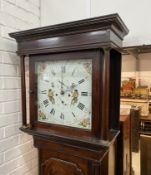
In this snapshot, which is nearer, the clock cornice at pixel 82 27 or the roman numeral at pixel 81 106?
the clock cornice at pixel 82 27

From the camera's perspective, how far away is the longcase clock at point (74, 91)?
0.76 m

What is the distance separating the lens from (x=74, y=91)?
0.86 metres

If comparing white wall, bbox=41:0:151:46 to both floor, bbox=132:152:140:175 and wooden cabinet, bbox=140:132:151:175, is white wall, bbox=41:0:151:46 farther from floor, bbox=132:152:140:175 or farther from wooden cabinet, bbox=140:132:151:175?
floor, bbox=132:152:140:175

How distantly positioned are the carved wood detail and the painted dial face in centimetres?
22

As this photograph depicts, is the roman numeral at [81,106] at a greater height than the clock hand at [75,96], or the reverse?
the clock hand at [75,96]

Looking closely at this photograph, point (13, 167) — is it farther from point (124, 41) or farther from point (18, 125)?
point (124, 41)

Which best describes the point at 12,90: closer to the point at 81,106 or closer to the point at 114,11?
the point at 81,106

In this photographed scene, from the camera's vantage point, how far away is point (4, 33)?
1.03 m

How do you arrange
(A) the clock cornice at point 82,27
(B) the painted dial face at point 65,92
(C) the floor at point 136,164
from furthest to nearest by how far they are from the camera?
(C) the floor at point 136,164
(B) the painted dial face at point 65,92
(A) the clock cornice at point 82,27

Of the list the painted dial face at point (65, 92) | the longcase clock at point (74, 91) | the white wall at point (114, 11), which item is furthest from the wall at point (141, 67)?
the painted dial face at point (65, 92)

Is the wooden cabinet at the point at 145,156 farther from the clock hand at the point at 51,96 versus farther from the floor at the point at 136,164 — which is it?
the clock hand at the point at 51,96

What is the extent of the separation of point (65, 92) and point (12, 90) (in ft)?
1.25

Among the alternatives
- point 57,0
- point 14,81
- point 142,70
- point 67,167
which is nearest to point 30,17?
point 57,0

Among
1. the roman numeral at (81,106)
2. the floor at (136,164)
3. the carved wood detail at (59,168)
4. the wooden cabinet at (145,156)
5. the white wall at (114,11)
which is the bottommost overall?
the floor at (136,164)
